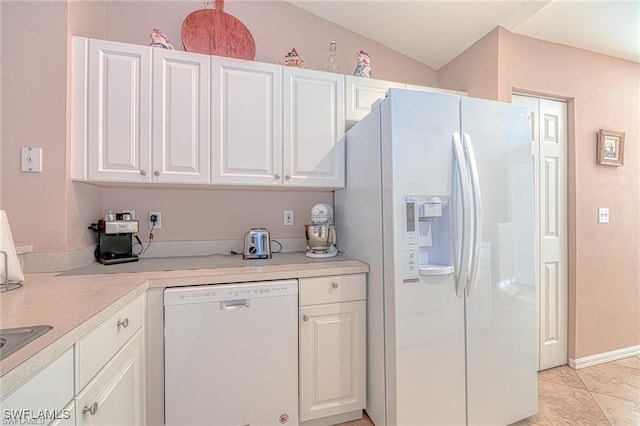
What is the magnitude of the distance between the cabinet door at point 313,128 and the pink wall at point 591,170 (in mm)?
1190

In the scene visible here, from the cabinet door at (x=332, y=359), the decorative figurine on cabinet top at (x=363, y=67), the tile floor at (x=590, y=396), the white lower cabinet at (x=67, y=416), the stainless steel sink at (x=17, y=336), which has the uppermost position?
the decorative figurine on cabinet top at (x=363, y=67)

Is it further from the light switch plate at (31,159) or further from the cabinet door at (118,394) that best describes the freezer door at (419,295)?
the light switch plate at (31,159)

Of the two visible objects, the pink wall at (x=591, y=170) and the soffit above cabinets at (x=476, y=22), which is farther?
the pink wall at (x=591, y=170)

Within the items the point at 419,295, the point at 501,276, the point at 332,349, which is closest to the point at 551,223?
the point at 501,276

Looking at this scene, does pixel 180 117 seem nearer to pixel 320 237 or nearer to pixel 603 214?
pixel 320 237

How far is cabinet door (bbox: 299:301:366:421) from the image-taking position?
5.05ft

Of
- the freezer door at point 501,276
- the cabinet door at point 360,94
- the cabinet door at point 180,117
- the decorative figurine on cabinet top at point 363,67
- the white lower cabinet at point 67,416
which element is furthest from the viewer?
the decorative figurine on cabinet top at point 363,67

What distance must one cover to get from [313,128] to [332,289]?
106 cm

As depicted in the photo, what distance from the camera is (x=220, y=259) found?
184 cm

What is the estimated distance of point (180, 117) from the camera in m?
1.66

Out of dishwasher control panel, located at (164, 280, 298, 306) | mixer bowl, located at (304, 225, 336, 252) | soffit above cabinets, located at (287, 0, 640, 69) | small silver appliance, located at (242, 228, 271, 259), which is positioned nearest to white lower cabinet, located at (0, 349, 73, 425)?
dishwasher control panel, located at (164, 280, 298, 306)

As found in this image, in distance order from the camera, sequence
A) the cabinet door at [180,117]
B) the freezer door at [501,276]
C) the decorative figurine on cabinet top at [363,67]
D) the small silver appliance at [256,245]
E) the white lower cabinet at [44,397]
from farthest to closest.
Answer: the decorative figurine on cabinet top at [363,67] < the small silver appliance at [256,245] < the cabinet door at [180,117] < the freezer door at [501,276] < the white lower cabinet at [44,397]

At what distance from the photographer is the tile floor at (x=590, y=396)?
1674 mm

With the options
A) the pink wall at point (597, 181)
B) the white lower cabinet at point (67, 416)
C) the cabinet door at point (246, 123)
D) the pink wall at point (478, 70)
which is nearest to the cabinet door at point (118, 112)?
the cabinet door at point (246, 123)
